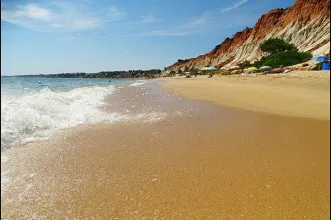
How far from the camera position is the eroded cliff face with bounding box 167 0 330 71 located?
197 feet

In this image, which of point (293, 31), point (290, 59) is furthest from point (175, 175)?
point (293, 31)

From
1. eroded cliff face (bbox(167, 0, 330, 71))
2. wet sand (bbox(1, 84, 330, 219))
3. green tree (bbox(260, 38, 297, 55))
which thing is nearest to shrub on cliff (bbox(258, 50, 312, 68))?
eroded cliff face (bbox(167, 0, 330, 71))

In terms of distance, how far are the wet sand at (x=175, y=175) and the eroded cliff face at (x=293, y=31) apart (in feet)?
156

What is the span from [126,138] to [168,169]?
2.36 metres

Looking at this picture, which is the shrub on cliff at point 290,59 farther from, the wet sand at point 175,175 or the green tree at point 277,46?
the wet sand at point 175,175

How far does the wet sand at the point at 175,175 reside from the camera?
10.2 ft

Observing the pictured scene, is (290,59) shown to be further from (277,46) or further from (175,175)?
(175,175)

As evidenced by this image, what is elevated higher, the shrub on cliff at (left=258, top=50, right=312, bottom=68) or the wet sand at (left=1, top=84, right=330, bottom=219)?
the shrub on cliff at (left=258, top=50, right=312, bottom=68)

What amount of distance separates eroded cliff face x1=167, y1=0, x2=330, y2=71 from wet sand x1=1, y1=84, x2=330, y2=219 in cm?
4761

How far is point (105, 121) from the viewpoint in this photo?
346 inches

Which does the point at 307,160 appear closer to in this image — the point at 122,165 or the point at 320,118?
the point at 122,165

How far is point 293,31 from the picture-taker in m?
72.2

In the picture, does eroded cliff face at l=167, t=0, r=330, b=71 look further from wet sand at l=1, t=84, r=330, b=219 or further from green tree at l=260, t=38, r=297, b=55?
wet sand at l=1, t=84, r=330, b=219

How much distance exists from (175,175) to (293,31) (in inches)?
3118
